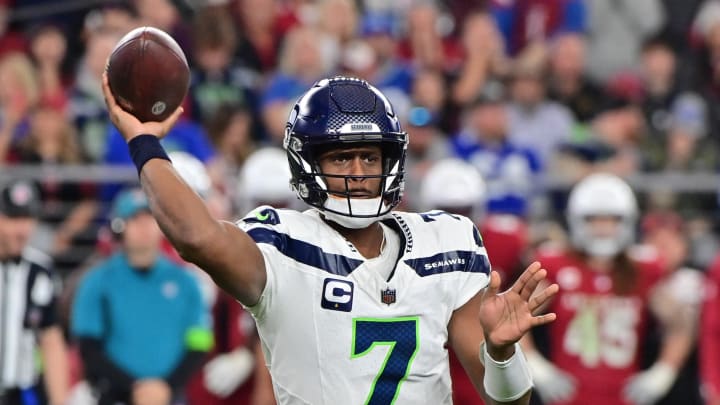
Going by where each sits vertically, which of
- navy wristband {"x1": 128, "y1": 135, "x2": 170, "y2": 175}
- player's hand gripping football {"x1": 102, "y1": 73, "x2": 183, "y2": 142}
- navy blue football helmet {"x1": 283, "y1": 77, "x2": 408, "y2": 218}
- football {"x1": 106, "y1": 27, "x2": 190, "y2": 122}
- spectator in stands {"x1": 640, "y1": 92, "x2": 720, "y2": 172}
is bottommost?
spectator in stands {"x1": 640, "y1": 92, "x2": 720, "y2": 172}

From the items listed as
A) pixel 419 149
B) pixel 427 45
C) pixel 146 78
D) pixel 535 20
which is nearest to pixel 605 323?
pixel 419 149

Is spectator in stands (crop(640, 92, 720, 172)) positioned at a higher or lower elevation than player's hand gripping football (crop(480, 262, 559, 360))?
lower

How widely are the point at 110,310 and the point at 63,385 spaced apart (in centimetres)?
Answer: 46

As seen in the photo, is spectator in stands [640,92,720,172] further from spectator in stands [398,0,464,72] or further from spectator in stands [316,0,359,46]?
spectator in stands [316,0,359,46]

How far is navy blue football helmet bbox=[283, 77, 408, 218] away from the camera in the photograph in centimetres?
379

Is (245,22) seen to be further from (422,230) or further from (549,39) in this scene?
(422,230)

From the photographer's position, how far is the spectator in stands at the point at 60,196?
9117 millimetres

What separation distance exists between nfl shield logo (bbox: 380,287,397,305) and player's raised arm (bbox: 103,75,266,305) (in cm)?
33

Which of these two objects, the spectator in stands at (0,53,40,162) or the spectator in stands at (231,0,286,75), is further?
the spectator in stands at (231,0,286,75)

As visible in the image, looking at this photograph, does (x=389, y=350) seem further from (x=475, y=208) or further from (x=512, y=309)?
(x=475, y=208)

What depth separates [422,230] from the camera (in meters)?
3.91

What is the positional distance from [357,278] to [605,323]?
412 cm

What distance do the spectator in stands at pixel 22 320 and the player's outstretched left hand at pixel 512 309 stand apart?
3952mm

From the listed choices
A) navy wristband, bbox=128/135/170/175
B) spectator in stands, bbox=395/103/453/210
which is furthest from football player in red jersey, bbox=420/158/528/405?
navy wristband, bbox=128/135/170/175
